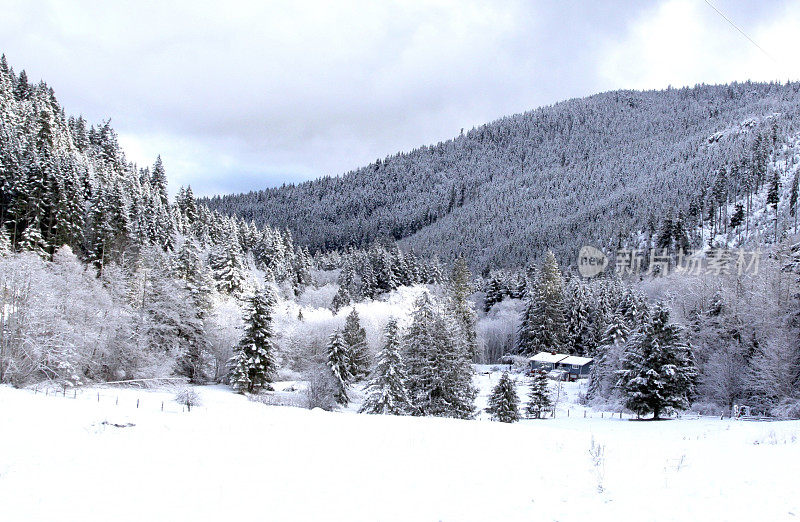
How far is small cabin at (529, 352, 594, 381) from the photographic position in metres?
76.8

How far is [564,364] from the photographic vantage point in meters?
79.5

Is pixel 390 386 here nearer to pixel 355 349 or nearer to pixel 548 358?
pixel 355 349

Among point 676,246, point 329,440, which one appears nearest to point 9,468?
point 329,440

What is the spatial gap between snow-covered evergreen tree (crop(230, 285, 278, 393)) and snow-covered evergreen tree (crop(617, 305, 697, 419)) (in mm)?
31561

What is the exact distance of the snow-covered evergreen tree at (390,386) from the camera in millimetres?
37281

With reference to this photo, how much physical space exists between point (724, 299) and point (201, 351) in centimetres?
5404

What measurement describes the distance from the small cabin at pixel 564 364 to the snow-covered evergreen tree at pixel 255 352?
43.5m

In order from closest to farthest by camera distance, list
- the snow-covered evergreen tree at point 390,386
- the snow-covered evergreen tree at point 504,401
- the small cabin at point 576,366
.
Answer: the snow-covered evergreen tree at point 390,386
the snow-covered evergreen tree at point 504,401
the small cabin at point 576,366

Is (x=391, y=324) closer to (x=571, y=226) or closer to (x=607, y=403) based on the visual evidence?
(x=607, y=403)

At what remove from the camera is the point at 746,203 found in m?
157

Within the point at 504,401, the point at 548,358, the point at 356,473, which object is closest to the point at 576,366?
the point at 548,358

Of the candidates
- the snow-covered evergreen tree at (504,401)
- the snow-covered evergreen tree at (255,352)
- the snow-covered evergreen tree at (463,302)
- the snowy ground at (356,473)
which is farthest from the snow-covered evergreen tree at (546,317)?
the snowy ground at (356,473)

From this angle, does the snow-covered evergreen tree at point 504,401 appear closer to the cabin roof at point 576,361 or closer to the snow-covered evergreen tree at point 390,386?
the snow-covered evergreen tree at point 390,386

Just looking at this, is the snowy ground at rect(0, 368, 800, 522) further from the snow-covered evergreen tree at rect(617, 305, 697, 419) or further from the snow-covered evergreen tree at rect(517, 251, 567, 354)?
the snow-covered evergreen tree at rect(517, 251, 567, 354)
